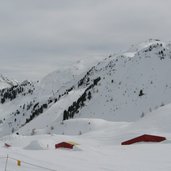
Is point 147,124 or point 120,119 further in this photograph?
point 120,119

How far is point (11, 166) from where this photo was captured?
2406 cm

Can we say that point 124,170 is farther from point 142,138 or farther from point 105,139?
point 105,139

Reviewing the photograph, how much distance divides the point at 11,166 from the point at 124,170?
330 inches

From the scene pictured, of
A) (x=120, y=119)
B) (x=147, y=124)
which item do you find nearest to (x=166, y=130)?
(x=147, y=124)

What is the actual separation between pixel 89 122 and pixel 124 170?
117548 mm

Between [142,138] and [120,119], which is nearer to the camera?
[142,138]

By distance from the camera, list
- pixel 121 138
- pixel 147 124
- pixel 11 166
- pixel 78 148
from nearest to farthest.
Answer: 1. pixel 11 166
2. pixel 78 148
3. pixel 121 138
4. pixel 147 124

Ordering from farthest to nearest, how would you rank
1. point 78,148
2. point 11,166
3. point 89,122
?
point 89,122 → point 78,148 → point 11,166

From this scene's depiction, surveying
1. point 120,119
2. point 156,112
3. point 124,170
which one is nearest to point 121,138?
point 156,112

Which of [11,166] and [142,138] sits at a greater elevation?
[11,166]

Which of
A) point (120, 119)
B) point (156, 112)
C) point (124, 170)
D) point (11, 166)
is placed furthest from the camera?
point (120, 119)

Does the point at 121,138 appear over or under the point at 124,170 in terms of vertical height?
under

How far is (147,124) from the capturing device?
320 feet

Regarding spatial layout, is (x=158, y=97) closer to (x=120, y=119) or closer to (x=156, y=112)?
(x=120, y=119)
